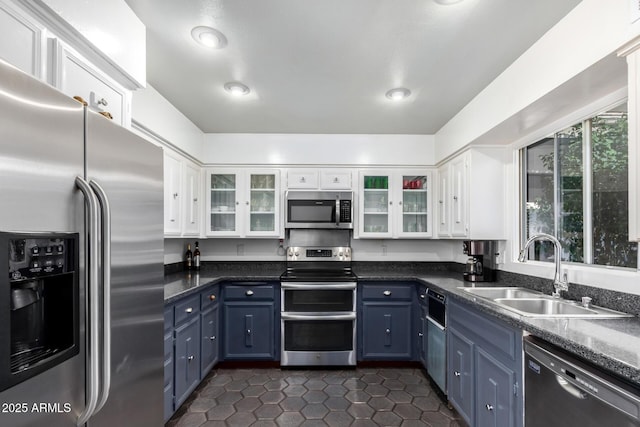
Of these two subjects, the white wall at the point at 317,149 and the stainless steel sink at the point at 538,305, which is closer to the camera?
the stainless steel sink at the point at 538,305

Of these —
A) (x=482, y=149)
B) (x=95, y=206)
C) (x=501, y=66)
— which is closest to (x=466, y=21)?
(x=501, y=66)

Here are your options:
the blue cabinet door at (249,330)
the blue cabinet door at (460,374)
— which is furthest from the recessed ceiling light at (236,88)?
the blue cabinet door at (460,374)

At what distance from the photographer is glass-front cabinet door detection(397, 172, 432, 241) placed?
145 inches

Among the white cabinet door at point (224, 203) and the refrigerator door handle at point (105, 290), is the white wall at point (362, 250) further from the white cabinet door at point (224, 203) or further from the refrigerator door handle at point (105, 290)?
the refrigerator door handle at point (105, 290)

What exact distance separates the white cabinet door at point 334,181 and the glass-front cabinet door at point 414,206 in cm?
60

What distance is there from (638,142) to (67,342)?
1.95 m

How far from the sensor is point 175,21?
1.73m

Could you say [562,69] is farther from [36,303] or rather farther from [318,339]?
[318,339]

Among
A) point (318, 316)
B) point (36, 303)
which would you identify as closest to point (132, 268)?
point (36, 303)

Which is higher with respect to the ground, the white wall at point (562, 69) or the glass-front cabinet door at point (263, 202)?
the white wall at point (562, 69)

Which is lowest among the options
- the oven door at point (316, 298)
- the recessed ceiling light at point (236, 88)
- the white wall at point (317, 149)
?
the oven door at point (316, 298)

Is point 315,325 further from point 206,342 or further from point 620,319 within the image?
point 620,319

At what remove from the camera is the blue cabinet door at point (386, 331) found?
3238mm

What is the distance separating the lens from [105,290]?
34.3 inches
